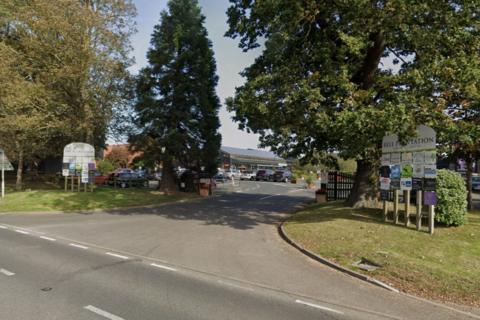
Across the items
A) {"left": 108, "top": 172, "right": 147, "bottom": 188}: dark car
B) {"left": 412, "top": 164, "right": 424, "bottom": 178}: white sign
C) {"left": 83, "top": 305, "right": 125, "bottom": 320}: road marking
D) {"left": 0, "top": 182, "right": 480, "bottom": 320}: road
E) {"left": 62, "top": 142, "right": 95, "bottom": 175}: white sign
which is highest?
{"left": 62, "top": 142, "right": 95, "bottom": 175}: white sign

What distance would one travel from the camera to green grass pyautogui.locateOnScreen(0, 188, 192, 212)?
18.5 meters

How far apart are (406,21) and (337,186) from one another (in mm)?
12768

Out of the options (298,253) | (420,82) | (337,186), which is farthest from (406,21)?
(337,186)

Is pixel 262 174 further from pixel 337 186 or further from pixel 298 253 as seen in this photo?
pixel 298 253

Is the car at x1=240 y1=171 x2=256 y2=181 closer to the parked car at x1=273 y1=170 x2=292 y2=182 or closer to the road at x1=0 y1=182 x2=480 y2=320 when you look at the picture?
the parked car at x1=273 y1=170 x2=292 y2=182

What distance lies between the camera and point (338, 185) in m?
23.0

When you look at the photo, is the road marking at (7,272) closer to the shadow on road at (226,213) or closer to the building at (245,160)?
the shadow on road at (226,213)

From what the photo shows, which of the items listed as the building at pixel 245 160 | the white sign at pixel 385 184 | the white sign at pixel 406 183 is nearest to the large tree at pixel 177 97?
the white sign at pixel 385 184

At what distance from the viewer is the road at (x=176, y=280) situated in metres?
5.48

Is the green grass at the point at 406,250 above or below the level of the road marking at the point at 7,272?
above

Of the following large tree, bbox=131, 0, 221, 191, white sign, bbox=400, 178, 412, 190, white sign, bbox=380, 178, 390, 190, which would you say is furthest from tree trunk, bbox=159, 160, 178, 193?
white sign, bbox=400, 178, 412, 190

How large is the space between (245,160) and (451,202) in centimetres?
6613

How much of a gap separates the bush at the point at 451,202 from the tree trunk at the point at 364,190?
414cm

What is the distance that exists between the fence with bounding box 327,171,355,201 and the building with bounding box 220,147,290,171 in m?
45.8
